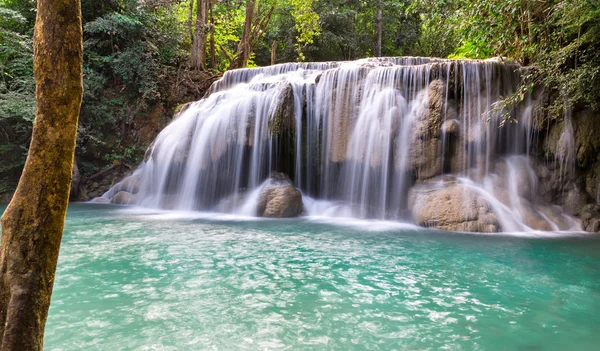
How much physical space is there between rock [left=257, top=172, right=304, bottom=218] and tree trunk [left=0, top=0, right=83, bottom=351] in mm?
8633

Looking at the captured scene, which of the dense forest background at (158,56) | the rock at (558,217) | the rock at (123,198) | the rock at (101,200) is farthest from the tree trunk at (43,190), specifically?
the rock at (101,200)

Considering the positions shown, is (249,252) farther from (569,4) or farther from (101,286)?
(569,4)

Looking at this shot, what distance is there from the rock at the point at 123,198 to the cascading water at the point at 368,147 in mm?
336

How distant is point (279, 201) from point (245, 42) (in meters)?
11.9

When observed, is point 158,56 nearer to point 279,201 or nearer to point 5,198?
point 5,198

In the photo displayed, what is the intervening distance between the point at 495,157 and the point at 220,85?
10.6 metres

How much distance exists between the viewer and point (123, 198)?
13.5m

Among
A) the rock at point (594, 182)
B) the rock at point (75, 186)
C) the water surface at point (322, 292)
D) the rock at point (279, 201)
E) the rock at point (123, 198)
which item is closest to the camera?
the water surface at point (322, 292)

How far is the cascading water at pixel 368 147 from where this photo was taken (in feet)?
33.0

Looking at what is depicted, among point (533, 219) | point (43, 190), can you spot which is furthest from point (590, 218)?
point (43, 190)

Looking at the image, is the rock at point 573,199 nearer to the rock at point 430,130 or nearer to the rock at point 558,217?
the rock at point 558,217

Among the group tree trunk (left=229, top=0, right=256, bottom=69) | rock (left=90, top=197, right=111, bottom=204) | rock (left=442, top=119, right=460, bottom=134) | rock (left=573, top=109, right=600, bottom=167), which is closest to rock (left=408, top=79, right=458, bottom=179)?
rock (left=442, top=119, right=460, bottom=134)

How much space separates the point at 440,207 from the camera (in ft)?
30.0

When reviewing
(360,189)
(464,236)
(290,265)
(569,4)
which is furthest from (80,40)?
(360,189)
